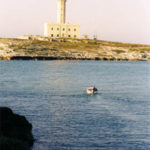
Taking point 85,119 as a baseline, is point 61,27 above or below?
above

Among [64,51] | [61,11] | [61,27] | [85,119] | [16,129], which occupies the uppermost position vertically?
[61,11]

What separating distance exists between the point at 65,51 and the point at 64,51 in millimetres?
411

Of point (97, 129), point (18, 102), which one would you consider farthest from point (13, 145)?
point (18, 102)

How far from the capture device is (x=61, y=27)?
175 m

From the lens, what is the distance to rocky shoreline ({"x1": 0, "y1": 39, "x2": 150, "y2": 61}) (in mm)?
148375

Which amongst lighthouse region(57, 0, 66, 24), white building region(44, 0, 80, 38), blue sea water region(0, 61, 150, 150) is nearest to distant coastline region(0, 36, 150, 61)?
white building region(44, 0, 80, 38)

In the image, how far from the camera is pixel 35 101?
36.8 metres

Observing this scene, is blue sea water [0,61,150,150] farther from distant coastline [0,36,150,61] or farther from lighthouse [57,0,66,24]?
lighthouse [57,0,66,24]

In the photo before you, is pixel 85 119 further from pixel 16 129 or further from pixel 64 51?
pixel 64 51

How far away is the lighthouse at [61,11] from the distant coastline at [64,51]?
10598mm

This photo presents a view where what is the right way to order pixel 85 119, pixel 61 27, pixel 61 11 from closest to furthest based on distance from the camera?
1. pixel 85 119
2. pixel 61 11
3. pixel 61 27

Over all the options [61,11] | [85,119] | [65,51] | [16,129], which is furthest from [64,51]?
[16,129]

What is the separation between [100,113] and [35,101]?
8.69m

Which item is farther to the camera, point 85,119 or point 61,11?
point 61,11
